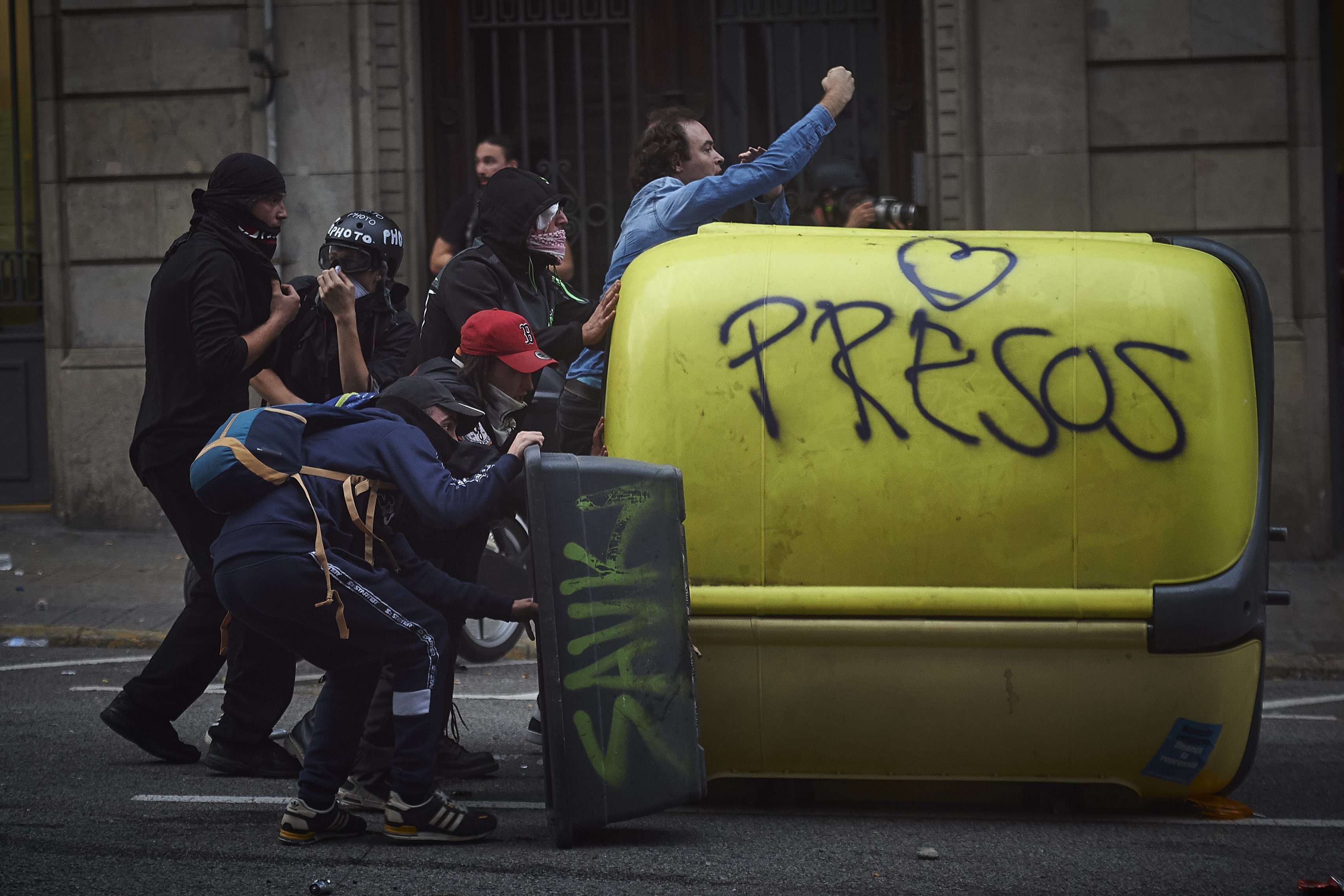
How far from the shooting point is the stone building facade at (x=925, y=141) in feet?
29.5

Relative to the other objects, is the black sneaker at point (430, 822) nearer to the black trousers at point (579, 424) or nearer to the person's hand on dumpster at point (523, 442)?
the person's hand on dumpster at point (523, 442)

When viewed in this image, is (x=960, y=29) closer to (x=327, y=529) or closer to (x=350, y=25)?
(x=350, y=25)

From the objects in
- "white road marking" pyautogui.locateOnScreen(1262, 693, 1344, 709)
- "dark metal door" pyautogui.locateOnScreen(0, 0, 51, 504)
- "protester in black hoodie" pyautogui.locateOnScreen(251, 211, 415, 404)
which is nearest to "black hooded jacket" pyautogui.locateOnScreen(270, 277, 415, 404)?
"protester in black hoodie" pyautogui.locateOnScreen(251, 211, 415, 404)

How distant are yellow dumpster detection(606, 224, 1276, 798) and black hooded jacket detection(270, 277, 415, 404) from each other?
1.53m

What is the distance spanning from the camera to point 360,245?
5027 mm

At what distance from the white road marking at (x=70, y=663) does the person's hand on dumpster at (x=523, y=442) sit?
367cm

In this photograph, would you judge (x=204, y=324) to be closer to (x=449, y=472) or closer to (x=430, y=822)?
(x=449, y=472)

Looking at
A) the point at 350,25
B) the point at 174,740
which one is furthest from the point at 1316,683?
the point at 350,25

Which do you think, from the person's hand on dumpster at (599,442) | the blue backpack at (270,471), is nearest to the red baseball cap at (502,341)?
the person's hand on dumpster at (599,442)

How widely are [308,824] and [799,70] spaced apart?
7266mm

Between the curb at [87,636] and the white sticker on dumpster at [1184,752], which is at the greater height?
the white sticker on dumpster at [1184,752]

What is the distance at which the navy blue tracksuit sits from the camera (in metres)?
3.61

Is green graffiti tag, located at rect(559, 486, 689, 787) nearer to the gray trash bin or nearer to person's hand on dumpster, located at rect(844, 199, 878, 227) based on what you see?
the gray trash bin

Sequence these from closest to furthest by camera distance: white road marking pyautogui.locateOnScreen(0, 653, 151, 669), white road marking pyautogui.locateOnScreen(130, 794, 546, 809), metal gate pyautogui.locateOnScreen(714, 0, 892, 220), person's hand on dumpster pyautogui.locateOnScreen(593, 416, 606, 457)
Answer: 1. white road marking pyautogui.locateOnScreen(130, 794, 546, 809)
2. person's hand on dumpster pyautogui.locateOnScreen(593, 416, 606, 457)
3. white road marking pyautogui.locateOnScreen(0, 653, 151, 669)
4. metal gate pyautogui.locateOnScreen(714, 0, 892, 220)
